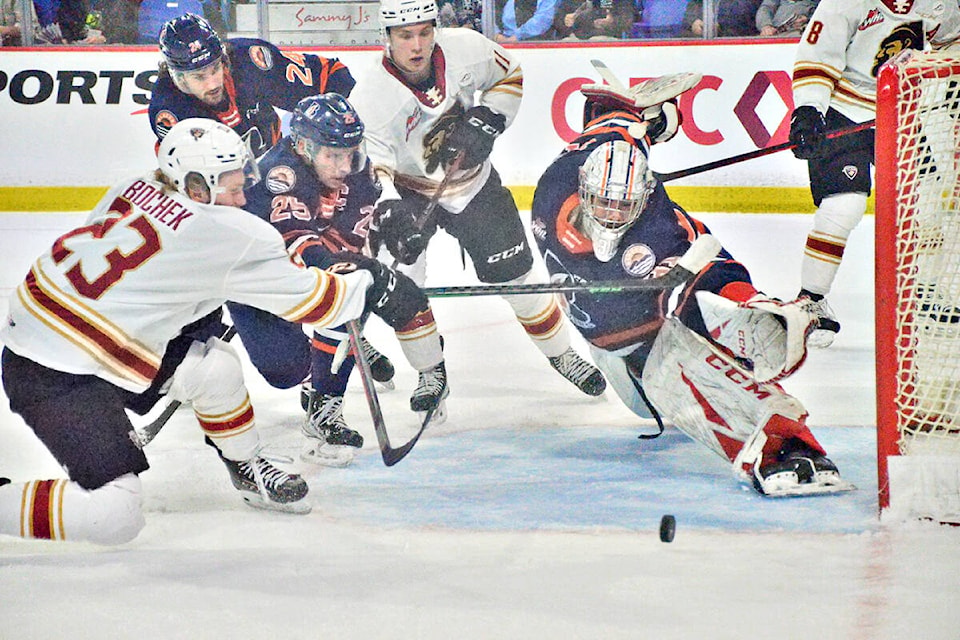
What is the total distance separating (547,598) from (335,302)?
0.68m

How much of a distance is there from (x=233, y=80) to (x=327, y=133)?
513mm

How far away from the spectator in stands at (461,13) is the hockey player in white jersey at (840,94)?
0.94 m

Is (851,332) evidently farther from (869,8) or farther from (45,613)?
(45,613)

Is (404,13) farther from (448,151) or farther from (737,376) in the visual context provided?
(737,376)

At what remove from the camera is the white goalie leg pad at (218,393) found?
2.16 meters

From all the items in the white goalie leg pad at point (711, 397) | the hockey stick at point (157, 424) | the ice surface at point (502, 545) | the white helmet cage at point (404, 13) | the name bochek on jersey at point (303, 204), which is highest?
the white helmet cage at point (404, 13)

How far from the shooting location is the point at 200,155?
6.77 feet

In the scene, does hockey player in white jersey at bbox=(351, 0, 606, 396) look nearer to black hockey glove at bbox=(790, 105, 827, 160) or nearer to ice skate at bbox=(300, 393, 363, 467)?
ice skate at bbox=(300, 393, 363, 467)

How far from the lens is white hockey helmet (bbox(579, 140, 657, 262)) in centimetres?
243

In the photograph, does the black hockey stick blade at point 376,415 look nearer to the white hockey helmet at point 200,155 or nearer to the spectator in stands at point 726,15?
the white hockey helmet at point 200,155

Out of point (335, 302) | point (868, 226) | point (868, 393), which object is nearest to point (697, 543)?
point (335, 302)

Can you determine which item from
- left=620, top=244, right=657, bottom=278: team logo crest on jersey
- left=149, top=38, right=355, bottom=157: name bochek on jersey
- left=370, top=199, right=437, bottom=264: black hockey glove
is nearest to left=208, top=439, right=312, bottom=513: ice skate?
left=370, top=199, right=437, bottom=264: black hockey glove

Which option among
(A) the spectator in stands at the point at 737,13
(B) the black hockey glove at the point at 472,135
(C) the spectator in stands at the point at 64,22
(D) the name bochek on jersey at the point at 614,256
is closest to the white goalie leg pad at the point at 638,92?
(D) the name bochek on jersey at the point at 614,256

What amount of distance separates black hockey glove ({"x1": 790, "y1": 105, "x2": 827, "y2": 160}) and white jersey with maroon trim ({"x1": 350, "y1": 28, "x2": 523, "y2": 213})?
0.75 m
